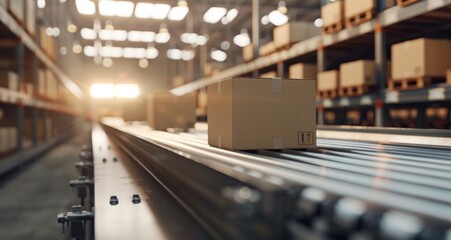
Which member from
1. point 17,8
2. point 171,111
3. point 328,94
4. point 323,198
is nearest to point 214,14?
point 17,8

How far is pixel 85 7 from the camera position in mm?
14164

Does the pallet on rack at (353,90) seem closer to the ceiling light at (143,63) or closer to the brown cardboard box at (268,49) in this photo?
the brown cardboard box at (268,49)

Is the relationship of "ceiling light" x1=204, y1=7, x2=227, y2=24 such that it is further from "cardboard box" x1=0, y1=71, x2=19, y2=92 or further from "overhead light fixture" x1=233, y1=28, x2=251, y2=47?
"cardboard box" x1=0, y1=71, x2=19, y2=92

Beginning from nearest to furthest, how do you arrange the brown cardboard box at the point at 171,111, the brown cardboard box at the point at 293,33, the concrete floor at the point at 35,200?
the concrete floor at the point at 35,200 → the brown cardboard box at the point at 171,111 → the brown cardboard box at the point at 293,33

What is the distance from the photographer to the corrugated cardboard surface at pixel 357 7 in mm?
4469

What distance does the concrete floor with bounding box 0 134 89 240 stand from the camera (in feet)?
10.3

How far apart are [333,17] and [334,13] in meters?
0.05

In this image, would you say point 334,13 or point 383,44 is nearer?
point 383,44

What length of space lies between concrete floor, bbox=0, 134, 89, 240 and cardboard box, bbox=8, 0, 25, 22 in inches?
86.2

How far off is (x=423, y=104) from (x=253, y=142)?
5.00 m

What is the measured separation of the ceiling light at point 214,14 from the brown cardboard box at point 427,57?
10.4 meters

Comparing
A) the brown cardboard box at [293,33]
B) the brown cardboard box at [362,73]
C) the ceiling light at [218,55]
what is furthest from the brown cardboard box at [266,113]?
the ceiling light at [218,55]

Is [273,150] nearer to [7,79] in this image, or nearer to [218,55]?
[7,79]

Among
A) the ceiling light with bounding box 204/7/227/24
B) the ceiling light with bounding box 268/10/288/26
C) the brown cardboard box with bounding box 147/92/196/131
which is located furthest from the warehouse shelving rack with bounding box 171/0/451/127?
the ceiling light with bounding box 204/7/227/24
